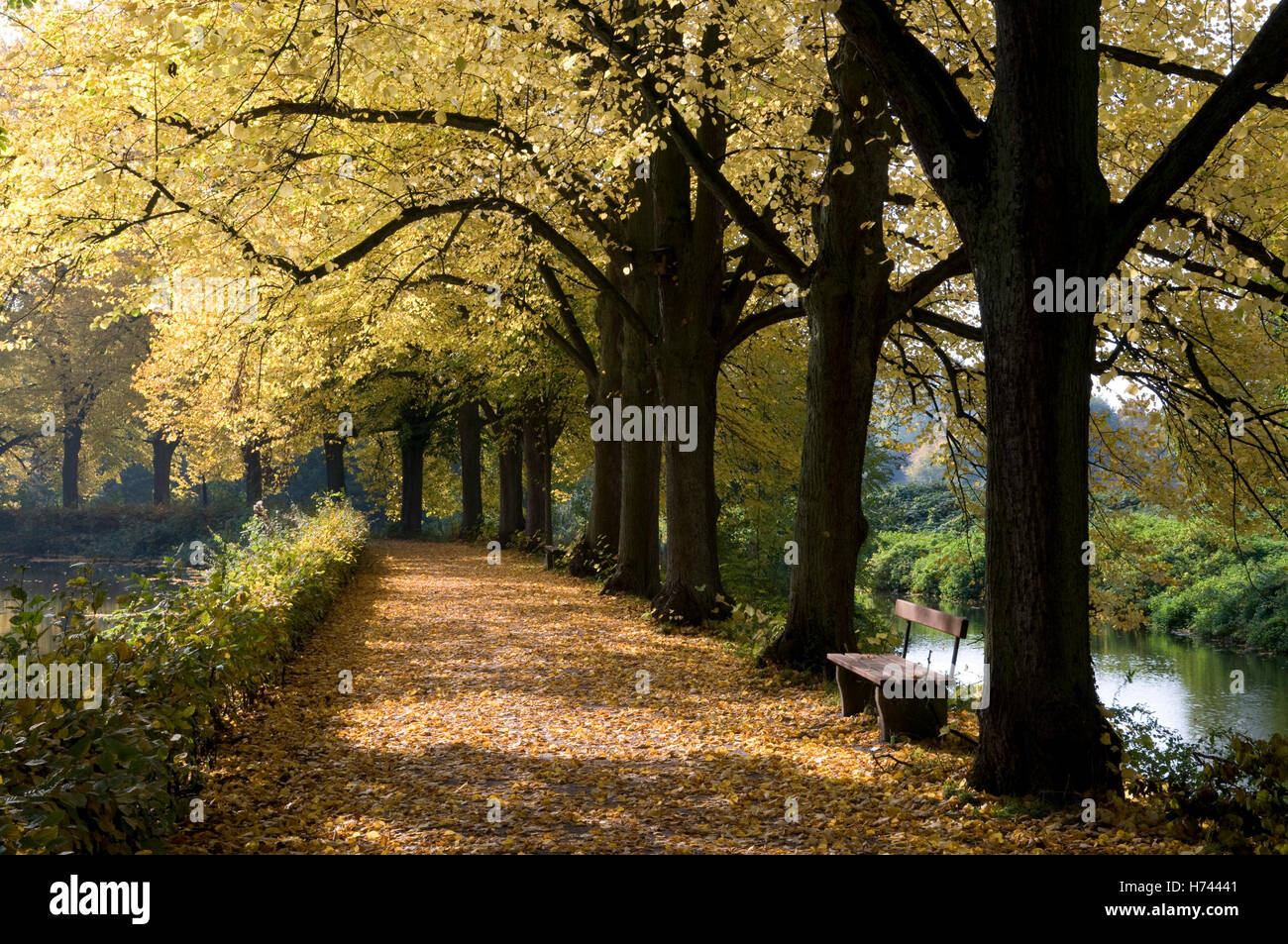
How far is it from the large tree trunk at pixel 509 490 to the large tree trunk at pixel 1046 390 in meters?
25.0

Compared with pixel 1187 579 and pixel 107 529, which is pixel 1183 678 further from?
pixel 107 529

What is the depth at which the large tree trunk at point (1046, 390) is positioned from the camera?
5340mm

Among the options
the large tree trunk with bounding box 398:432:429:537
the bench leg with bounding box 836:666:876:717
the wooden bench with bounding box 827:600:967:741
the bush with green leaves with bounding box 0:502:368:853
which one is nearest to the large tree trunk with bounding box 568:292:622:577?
the bush with green leaves with bounding box 0:502:368:853

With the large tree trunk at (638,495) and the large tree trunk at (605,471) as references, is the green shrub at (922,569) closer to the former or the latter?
the large tree trunk at (605,471)

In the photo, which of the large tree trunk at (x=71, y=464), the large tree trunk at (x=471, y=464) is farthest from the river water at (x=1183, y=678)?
the large tree trunk at (x=71, y=464)

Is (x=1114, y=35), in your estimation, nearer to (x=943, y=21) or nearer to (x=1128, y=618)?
(x=943, y=21)

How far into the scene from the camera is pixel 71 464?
39.9 meters

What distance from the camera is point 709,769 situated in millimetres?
6566

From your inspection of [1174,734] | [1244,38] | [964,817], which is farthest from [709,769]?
[1244,38]

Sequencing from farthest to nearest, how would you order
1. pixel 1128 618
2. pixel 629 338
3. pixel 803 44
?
pixel 629 338 < pixel 1128 618 < pixel 803 44

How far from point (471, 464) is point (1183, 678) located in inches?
895

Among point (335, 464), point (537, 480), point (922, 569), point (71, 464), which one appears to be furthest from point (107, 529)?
point (922, 569)

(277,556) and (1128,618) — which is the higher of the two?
(277,556)
